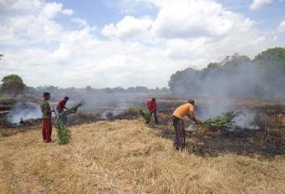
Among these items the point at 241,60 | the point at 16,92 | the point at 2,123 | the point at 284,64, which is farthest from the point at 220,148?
the point at 16,92

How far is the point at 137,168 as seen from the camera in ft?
27.8

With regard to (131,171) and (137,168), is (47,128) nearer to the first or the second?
(137,168)

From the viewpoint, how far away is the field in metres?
7.39

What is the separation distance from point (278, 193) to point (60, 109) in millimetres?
11216

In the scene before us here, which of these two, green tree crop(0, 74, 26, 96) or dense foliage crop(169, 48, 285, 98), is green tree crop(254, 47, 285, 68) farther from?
green tree crop(0, 74, 26, 96)

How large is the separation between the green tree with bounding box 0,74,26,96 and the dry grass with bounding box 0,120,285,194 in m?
64.5

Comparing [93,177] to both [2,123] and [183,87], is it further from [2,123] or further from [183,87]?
[183,87]

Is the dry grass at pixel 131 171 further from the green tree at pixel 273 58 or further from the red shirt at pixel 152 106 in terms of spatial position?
the green tree at pixel 273 58

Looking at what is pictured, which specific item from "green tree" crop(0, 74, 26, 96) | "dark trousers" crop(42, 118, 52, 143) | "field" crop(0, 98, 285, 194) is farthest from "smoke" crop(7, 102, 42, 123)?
"green tree" crop(0, 74, 26, 96)

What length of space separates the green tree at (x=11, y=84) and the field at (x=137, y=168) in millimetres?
63286

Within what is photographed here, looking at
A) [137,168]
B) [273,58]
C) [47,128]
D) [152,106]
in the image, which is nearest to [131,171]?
[137,168]

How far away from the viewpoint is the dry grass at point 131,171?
735 cm

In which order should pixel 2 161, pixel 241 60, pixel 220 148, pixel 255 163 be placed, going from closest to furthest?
pixel 255 163 < pixel 2 161 < pixel 220 148 < pixel 241 60

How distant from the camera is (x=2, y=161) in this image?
10.4 meters
